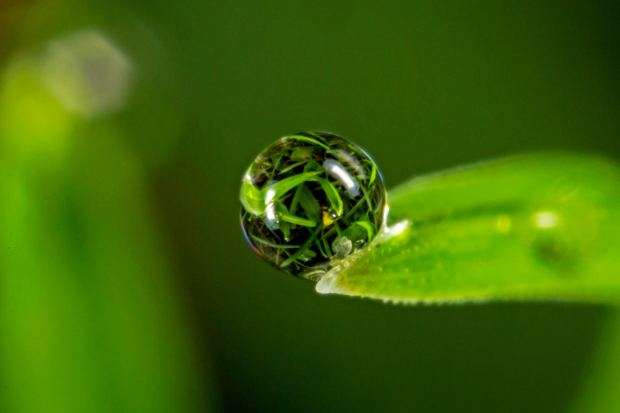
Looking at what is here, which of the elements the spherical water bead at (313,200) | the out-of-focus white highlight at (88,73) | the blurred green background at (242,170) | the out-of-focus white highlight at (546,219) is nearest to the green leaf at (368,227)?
the spherical water bead at (313,200)

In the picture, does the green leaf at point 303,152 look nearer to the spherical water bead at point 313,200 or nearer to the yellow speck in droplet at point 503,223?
the spherical water bead at point 313,200

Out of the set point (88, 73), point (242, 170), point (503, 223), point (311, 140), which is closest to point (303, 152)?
point (311, 140)

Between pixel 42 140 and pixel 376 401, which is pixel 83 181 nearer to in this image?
pixel 42 140

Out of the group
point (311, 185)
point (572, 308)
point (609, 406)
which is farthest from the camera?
point (572, 308)

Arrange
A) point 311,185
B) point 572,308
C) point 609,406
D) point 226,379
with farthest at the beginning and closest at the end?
point 226,379 < point 572,308 < point 609,406 < point 311,185

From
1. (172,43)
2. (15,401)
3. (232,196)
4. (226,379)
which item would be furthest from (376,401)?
(172,43)

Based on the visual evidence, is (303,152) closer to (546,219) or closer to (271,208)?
(271,208)

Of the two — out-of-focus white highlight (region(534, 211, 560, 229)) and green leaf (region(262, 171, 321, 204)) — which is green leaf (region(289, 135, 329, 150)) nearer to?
green leaf (region(262, 171, 321, 204))
